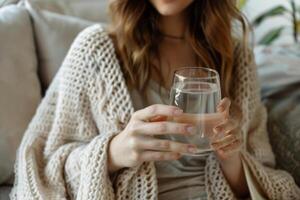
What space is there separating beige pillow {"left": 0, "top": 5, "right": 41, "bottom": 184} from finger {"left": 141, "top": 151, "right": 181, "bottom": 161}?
46cm

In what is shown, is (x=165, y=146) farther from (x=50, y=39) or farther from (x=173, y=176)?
(x=50, y=39)

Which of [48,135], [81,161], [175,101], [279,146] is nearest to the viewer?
[175,101]

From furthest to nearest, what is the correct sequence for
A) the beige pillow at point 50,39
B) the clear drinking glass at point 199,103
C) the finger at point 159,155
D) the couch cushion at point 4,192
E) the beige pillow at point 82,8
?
the beige pillow at point 82,8 < the beige pillow at point 50,39 < the couch cushion at point 4,192 < the finger at point 159,155 < the clear drinking glass at point 199,103

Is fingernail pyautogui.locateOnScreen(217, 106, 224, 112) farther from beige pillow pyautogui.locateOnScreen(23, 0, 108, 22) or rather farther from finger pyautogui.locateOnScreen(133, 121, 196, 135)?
beige pillow pyautogui.locateOnScreen(23, 0, 108, 22)

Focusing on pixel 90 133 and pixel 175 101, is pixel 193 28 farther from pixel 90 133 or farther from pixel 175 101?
pixel 175 101

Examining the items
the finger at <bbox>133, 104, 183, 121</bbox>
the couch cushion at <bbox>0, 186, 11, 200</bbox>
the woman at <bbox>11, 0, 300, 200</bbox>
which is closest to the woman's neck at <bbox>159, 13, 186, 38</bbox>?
the woman at <bbox>11, 0, 300, 200</bbox>

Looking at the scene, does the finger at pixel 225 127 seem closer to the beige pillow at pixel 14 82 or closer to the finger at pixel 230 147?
the finger at pixel 230 147

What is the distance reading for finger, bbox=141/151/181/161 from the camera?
92cm

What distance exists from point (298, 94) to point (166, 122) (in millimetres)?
680

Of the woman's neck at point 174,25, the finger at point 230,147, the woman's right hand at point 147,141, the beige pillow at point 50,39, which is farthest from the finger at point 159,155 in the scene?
the beige pillow at point 50,39

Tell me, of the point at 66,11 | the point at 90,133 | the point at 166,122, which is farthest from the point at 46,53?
the point at 166,122

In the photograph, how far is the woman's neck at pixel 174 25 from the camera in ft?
4.16

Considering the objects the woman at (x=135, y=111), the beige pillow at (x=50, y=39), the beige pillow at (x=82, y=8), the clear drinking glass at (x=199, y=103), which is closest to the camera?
the clear drinking glass at (x=199, y=103)

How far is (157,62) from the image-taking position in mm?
1235
